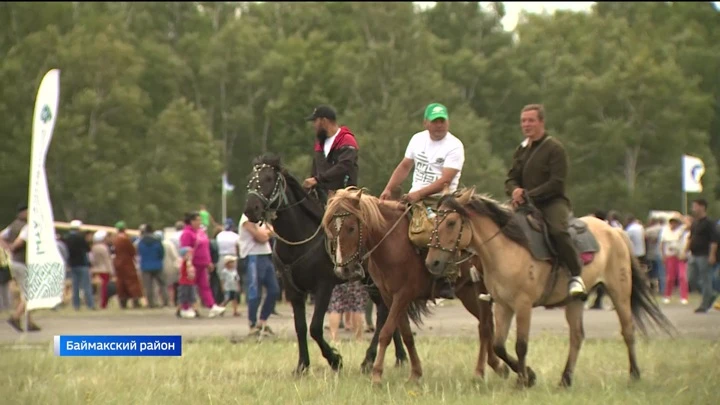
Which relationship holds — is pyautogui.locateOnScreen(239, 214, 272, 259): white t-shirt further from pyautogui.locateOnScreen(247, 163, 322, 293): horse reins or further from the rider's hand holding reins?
the rider's hand holding reins

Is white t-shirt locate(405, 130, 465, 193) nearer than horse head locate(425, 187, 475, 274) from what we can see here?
No

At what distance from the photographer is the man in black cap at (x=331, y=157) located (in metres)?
16.7

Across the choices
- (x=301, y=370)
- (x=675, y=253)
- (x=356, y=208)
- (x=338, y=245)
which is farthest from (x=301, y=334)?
(x=675, y=253)

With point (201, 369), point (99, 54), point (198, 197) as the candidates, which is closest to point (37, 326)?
point (201, 369)

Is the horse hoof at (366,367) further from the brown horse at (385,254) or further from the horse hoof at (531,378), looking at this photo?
the horse hoof at (531,378)

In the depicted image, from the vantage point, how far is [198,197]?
267ft

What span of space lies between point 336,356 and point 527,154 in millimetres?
2881

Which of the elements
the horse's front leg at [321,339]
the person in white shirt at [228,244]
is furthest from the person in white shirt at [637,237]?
the horse's front leg at [321,339]

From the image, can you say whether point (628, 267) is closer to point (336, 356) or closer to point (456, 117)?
point (336, 356)

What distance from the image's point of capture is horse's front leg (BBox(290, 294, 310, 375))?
1605cm

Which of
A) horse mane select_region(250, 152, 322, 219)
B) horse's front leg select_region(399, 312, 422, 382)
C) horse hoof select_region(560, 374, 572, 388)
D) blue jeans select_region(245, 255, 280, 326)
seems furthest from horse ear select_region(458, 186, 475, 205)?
blue jeans select_region(245, 255, 280, 326)

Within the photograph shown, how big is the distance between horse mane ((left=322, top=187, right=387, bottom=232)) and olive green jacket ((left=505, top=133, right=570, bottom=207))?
1313 mm

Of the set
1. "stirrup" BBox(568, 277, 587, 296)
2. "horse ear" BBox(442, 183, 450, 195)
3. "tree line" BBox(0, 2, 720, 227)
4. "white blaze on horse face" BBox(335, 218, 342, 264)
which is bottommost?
"stirrup" BBox(568, 277, 587, 296)

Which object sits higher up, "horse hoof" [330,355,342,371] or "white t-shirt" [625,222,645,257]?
"white t-shirt" [625,222,645,257]
